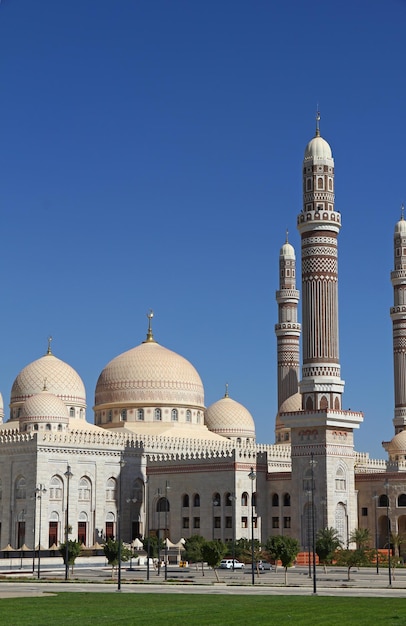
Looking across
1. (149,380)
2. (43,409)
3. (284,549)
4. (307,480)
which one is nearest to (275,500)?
(307,480)

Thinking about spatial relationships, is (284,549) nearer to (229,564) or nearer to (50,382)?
(229,564)

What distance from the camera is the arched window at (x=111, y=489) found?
7081cm

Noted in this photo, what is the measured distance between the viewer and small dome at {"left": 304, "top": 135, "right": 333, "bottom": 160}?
66.2 meters

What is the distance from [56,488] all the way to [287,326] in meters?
22.5

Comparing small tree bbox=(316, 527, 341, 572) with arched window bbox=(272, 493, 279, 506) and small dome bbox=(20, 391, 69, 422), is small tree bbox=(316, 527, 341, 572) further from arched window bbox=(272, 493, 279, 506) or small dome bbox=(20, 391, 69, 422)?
small dome bbox=(20, 391, 69, 422)

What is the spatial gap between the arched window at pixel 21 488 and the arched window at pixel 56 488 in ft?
5.22

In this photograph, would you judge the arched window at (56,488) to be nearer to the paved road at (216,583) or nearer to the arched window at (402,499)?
the paved road at (216,583)

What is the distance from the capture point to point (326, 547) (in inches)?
2185

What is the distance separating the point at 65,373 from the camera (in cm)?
7744

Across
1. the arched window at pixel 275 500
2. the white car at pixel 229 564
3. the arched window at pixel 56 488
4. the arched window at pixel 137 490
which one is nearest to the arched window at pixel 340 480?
the arched window at pixel 275 500

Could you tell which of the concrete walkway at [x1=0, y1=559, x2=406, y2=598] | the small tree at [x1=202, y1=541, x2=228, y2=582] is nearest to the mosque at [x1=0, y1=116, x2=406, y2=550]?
the concrete walkway at [x1=0, y1=559, x2=406, y2=598]

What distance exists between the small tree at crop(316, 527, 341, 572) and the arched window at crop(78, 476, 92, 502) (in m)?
17.0

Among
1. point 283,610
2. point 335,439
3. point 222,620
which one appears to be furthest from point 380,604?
point 335,439

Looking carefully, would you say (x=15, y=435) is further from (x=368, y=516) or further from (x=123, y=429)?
(x=368, y=516)
